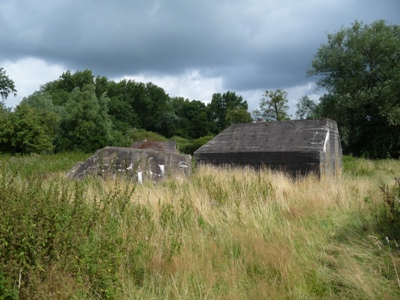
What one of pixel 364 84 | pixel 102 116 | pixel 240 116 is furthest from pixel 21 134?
pixel 240 116

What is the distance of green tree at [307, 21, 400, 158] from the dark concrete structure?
579 inches

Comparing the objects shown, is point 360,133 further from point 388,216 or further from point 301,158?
point 388,216

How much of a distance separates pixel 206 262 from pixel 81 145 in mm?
37655

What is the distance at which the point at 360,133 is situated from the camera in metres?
33.2

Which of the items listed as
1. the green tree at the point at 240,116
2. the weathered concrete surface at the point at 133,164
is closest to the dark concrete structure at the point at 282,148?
the weathered concrete surface at the point at 133,164

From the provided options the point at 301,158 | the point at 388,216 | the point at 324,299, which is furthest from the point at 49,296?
the point at 301,158

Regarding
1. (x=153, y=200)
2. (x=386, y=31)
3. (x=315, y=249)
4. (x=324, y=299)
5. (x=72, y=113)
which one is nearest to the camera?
(x=324, y=299)

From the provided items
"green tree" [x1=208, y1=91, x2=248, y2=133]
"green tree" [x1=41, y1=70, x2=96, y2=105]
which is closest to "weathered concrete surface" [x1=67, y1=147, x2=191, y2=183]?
"green tree" [x1=41, y1=70, x2=96, y2=105]

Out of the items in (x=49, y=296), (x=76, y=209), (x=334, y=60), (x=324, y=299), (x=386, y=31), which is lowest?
(x=324, y=299)

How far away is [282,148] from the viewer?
16516mm

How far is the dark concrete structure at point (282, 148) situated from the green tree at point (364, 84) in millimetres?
14706

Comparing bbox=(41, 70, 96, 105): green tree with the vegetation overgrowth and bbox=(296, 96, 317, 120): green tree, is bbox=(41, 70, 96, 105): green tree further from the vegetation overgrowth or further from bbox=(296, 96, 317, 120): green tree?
the vegetation overgrowth

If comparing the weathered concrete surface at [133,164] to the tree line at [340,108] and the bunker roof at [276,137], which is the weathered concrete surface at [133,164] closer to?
the bunker roof at [276,137]

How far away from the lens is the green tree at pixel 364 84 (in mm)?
31016
